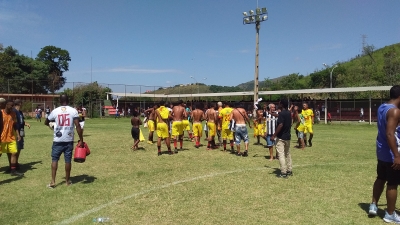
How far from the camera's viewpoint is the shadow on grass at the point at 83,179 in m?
7.75

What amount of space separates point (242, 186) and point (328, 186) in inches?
73.9

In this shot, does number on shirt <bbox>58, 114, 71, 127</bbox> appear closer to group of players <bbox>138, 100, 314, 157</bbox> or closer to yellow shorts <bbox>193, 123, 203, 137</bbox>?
group of players <bbox>138, 100, 314, 157</bbox>

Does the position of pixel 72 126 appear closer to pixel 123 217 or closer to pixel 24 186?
pixel 24 186

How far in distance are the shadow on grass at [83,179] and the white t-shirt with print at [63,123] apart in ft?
3.95

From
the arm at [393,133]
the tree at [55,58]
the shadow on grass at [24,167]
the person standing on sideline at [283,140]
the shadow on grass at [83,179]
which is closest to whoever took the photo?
the arm at [393,133]

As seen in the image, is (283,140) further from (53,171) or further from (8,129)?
(8,129)

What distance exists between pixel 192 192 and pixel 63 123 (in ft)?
10.2

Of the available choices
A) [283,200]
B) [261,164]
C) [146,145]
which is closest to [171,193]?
[283,200]

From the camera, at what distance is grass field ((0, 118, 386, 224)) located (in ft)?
17.6

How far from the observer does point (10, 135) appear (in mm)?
8312

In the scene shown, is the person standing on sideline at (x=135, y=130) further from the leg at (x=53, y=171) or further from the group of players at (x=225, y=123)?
the leg at (x=53, y=171)

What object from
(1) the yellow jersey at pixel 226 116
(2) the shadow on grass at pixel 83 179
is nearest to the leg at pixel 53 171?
(2) the shadow on grass at pixel 83 179

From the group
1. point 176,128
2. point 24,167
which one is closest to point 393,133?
point 176,128

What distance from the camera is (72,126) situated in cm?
717
